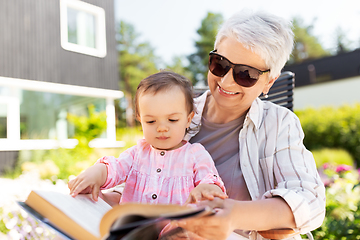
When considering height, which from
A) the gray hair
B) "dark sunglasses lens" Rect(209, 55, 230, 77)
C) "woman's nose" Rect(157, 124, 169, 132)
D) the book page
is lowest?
the book page

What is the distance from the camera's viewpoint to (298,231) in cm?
131

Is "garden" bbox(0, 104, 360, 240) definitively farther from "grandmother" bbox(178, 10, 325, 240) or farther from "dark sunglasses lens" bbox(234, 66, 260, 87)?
"dark sunglasses lens" bbox(234, 66, 260, 87)

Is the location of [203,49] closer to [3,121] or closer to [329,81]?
[329,81]

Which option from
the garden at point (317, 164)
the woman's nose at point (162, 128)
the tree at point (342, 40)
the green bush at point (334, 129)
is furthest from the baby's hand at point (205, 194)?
the tree at point (342, 40)

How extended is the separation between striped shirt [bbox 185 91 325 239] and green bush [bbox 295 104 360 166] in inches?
428

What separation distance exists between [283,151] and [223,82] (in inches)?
20.2

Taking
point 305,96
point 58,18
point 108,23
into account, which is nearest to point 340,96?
point 305,96

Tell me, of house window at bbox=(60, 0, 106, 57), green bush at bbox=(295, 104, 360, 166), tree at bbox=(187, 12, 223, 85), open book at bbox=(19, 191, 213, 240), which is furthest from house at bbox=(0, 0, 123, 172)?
tree at bbox=(187, 12, 223, 85)

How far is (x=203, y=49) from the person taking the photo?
3250 centimetres

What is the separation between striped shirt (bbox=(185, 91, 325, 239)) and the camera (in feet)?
4.35

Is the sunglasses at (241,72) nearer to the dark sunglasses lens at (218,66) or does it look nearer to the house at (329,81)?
the dark sunglasses lens at (218,66)

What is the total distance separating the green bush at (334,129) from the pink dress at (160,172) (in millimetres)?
11243

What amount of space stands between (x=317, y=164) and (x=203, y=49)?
982 inches

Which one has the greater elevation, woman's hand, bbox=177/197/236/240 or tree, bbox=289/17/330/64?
tree, bbox=289/17/330/64
